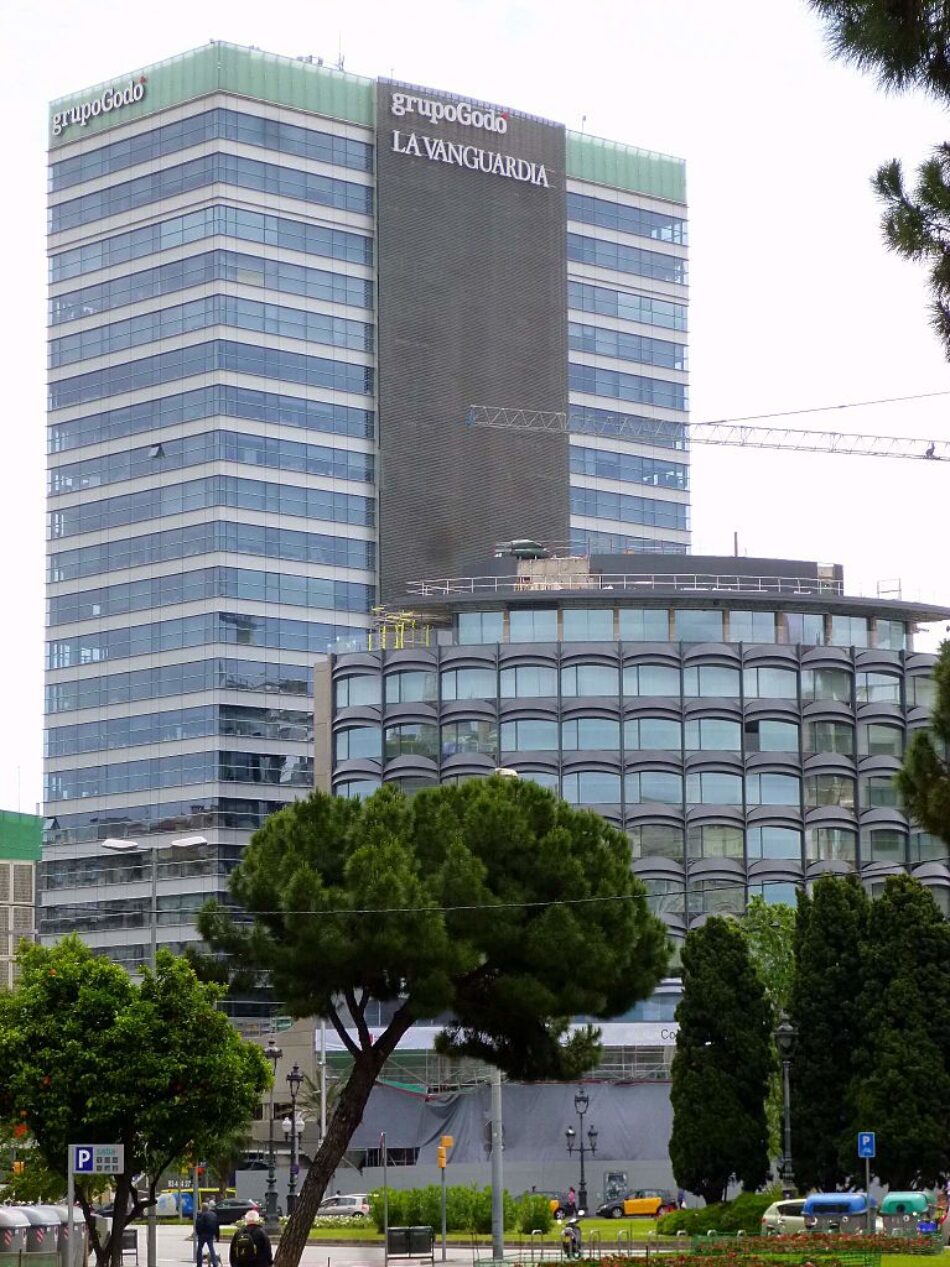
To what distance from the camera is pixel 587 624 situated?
117 metres

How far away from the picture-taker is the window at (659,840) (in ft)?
378

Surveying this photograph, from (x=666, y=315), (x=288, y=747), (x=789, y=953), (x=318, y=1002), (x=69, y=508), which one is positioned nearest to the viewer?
(x=318, y=1002)

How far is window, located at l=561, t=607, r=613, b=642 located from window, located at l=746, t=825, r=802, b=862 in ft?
39.0

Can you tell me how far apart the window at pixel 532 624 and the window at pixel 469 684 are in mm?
2900

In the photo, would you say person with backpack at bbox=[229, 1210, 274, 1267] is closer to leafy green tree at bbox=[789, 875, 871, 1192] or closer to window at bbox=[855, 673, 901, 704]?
leafy green tree at bbox=[789, 875, 871, 1192]

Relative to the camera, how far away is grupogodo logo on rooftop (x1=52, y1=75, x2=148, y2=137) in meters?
151

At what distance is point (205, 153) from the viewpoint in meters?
147

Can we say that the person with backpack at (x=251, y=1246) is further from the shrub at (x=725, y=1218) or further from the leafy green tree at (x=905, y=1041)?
the leafy green tree at (x=905, y=1041)

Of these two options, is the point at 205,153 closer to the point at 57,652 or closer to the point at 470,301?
the point at 470,301

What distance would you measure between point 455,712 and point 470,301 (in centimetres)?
4559

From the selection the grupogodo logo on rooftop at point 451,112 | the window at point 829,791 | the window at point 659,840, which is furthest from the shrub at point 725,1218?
the grupogodo logo on rooftop at point 451,112

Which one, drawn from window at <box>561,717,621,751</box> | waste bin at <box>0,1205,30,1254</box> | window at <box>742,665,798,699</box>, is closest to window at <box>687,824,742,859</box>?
window at <box>561,717,621,751</box>

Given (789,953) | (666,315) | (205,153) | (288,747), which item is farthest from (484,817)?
(666,315)

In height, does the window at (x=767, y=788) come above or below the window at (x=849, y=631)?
below
